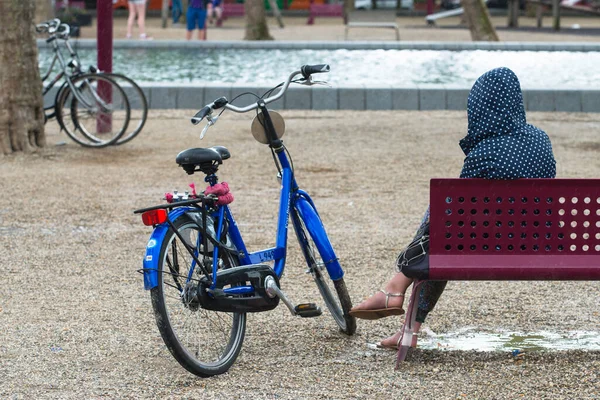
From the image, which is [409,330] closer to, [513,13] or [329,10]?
[513,13]

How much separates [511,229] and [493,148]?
1.06ft

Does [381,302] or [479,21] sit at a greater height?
[479,21]

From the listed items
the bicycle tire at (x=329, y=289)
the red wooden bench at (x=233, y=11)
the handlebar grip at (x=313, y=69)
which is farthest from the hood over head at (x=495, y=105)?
the red wooden bench at (x=233, y=11)

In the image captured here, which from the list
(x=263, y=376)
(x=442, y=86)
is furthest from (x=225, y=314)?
(x=442, y=86)

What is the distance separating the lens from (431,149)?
1052cm

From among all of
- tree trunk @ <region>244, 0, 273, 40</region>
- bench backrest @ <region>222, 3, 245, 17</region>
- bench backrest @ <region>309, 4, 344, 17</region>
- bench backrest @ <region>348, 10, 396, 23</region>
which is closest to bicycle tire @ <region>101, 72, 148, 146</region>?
tree trunk @ <region>244, 0, 273, 40</region>

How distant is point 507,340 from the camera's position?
4.75 metres

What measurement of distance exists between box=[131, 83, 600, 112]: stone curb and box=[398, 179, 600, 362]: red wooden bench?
904 cm

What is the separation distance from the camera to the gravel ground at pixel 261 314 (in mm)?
4180

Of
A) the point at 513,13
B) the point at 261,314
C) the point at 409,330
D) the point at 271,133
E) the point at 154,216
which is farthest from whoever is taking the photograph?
the point at 513,13

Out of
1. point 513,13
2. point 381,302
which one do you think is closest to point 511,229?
point 381,302

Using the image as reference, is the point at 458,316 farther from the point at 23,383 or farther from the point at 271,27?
the point at 271,27

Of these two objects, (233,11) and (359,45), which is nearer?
(359,45)

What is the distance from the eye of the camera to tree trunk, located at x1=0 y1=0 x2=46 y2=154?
31.6ft
